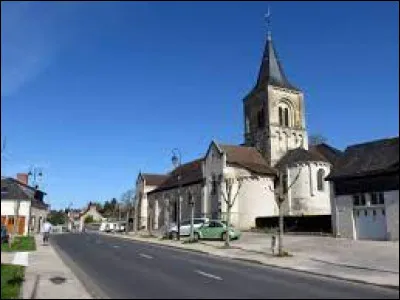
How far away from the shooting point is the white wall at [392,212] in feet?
98.9

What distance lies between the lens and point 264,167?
186 feet

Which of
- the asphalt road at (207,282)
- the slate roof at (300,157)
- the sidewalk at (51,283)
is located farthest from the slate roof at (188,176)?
the sidewalk at (51,283)

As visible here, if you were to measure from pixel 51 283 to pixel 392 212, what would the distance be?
73.5 ft

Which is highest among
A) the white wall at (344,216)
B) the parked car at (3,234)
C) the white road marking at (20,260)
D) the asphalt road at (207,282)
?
the white wall at (344,216)

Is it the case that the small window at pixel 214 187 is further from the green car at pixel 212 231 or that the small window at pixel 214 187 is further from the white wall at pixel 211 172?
the green car at pixel 212 231

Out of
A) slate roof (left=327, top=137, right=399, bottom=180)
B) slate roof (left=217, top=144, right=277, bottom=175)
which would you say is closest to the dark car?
slate roof (left=327, top=137, right=399, bottom=180)

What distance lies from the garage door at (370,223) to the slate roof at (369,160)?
2354 mm

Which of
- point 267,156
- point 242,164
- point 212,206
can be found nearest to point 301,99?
point 267,156

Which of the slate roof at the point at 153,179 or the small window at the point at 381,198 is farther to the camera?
the slate roof at the point at 153,179

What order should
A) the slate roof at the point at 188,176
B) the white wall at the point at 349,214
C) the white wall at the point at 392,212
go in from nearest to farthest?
1. the white wall at the point at 392,212
2. the white wall at the point at 349,214
3. the slate roof at the point at 188,176

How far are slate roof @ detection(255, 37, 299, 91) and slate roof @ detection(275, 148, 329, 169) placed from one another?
10295 millimetres

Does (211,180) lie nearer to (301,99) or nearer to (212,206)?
(212,206)

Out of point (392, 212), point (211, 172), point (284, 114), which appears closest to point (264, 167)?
point (211, 172)

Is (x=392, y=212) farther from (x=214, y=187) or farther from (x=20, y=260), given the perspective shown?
(x=214, y=187)
